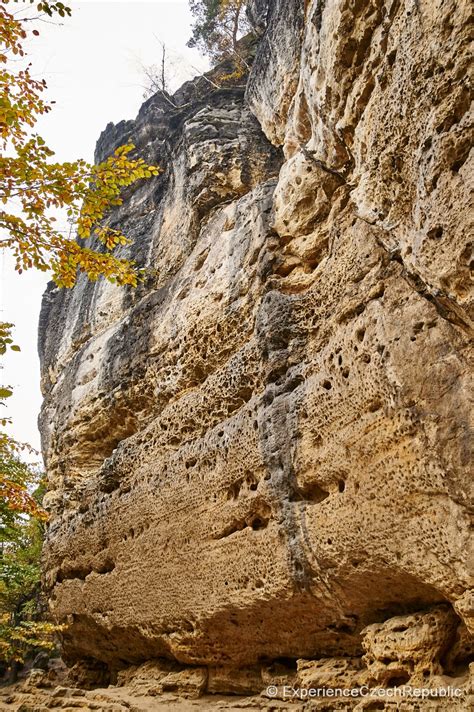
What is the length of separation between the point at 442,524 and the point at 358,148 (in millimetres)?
4210

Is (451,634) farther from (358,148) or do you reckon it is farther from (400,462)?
(358,148)

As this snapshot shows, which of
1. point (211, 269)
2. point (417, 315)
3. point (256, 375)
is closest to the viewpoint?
point (417, 315)

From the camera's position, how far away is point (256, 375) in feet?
25.2

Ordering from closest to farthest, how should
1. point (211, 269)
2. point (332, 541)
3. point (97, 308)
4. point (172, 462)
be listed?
point (332, 541) → point (172, 462) → point (211, 269) → point (97, 308)

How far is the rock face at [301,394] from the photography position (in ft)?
15.1

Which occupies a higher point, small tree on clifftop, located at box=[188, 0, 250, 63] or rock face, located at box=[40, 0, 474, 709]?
small tree on clifftop, located at box=[188, 0, 250, 63]

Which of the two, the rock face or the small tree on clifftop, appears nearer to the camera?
the rock face

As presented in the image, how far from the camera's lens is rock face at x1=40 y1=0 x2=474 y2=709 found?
4.61 meters

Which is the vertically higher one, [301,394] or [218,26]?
[218,26]

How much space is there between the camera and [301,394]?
6.50 metres

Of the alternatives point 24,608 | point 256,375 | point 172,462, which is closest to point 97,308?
point 172,462

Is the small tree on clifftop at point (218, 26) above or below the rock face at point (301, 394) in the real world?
above

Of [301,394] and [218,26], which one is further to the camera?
[218,26]

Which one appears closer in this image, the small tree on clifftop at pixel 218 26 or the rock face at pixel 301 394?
the rock face at pixel 301 394
